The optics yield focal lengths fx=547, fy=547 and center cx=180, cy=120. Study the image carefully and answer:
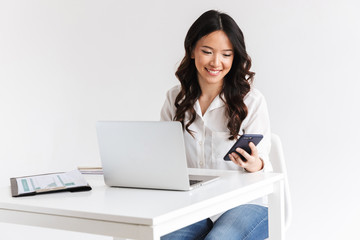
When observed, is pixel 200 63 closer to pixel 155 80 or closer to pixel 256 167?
pixel 256 167

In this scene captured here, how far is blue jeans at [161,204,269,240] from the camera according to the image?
1907 millimetres

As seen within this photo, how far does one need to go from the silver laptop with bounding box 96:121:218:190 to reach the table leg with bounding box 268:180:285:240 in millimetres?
255

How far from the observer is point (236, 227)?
1.94 meters

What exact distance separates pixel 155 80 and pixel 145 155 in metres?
1.94

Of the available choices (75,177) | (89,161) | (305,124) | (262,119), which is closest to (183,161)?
(75,177)

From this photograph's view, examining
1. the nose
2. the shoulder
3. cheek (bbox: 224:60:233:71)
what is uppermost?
the nose

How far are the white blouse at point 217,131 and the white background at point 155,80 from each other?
31.0 inches

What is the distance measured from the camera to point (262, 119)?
2289 millimetres

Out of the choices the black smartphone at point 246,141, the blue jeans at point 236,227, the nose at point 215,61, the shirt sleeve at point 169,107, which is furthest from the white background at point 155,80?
the black smartphone at point 246,141

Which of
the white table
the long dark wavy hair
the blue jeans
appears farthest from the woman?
the white table

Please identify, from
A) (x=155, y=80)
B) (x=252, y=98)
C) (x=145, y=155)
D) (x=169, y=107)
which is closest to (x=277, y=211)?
(x=145, y=155)

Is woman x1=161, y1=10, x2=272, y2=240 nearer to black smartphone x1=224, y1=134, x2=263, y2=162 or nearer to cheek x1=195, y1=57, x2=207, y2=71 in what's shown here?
cheek x1=195, y1=57, x2=207, y2=71

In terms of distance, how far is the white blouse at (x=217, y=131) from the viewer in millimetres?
2291

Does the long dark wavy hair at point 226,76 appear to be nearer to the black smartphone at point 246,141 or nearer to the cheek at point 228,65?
the cheek at point 228,65
